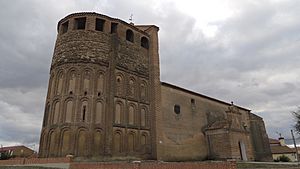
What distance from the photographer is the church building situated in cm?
1894

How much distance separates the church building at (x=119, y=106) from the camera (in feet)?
62.1

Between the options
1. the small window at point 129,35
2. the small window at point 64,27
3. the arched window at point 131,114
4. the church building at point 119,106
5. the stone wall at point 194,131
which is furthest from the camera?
the small window at point 129,35

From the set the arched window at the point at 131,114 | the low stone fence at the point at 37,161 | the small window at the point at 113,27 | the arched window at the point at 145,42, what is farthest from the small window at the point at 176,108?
the low stone fence at the point at 37,161

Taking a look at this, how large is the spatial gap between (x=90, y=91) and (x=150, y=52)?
867cm

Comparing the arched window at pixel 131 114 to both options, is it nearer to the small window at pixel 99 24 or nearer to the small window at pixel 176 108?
the small window at pixel 176 108

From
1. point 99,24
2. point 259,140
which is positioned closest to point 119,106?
point 99,24

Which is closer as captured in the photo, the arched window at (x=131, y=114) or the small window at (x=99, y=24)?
the arched window at (x=131, y=114)

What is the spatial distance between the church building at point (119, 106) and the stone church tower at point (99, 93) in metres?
0.07

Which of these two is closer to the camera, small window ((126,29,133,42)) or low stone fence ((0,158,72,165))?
low stone fence ((0,158,72,165))

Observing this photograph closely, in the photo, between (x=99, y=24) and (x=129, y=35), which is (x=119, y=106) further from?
(x=99, y=24)

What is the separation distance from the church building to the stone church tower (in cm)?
7

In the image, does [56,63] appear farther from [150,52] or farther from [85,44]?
[150,52]

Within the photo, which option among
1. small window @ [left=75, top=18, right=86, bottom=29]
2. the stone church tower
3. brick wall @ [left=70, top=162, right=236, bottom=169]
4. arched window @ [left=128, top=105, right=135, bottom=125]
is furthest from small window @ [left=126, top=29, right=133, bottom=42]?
brick wall @ [left=70, top=162, right=236, bottom=169]

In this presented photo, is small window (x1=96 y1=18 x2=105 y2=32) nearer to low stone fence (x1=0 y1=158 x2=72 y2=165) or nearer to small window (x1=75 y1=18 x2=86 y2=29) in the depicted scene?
small window (x1=75 y1=18 x2=86 y2=29)
